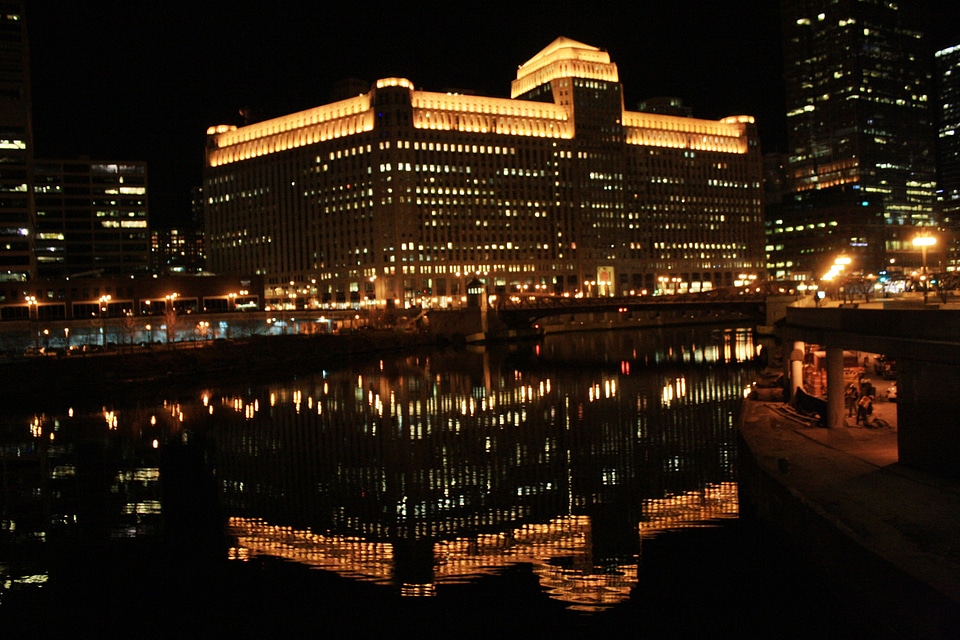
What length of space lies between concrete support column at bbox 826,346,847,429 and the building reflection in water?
15.4 ft

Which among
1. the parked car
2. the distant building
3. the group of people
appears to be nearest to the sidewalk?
the group of people

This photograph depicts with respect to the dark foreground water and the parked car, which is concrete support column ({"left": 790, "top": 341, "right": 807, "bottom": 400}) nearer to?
the parked car

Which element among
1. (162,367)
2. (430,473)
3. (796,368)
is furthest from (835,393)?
(162,367)

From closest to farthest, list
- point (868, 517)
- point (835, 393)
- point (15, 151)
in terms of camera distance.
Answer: point (868, 517) → point (835, 393) → point (15, 151)

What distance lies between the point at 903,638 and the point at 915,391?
10.3 meters

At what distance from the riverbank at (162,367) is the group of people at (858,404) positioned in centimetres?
5579

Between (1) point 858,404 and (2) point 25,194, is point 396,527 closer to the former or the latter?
(1) point 858,404

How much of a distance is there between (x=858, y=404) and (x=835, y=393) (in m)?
1.99

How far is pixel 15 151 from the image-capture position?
151625 millimetres

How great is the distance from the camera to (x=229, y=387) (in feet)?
254

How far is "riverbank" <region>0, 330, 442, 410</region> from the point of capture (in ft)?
238

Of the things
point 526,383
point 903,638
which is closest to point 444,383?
point 526,383

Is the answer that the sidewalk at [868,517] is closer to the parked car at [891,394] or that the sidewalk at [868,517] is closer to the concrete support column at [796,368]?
the parked car at [891,394]

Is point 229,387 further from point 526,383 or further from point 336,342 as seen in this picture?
Result: point 336,342
